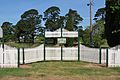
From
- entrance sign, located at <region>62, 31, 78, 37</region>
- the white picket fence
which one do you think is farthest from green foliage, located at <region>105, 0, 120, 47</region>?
the white picket fence

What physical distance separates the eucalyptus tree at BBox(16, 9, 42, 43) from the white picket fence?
77.9 meters

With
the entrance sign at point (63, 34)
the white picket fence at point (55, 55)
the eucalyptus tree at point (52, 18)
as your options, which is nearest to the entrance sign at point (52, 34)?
the entrance sign at point (63, 34)


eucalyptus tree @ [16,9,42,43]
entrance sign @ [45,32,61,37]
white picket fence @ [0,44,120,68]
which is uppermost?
eucalyptus tree @ [16,9,42,43]

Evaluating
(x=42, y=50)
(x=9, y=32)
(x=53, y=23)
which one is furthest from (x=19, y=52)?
(x=9, y=32)

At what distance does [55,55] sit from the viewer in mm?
27328

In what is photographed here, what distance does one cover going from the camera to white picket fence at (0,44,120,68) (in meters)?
20.8

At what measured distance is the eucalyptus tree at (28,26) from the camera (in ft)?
350

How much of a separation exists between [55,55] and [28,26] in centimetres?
8006

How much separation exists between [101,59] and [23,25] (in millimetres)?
85062

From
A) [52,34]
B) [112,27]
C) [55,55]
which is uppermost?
[112,27]

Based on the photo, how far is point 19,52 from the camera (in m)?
21.6

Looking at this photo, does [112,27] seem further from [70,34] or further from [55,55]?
[55,55]

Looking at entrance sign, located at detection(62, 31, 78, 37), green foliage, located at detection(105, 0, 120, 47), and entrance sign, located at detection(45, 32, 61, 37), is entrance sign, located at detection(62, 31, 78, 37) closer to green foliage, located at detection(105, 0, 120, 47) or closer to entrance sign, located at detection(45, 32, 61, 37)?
entrance sign, located at detection(45, 32, 61, 37)

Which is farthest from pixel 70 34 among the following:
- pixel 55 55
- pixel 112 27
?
pixel 112 27
